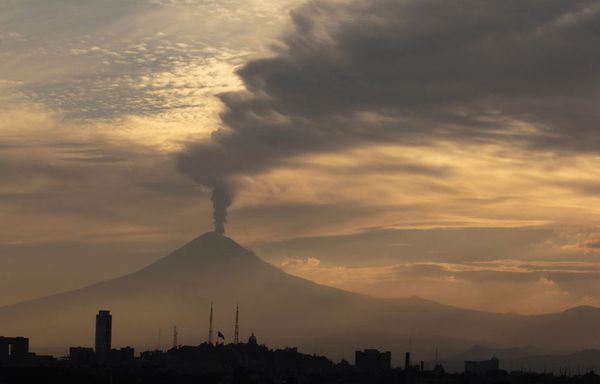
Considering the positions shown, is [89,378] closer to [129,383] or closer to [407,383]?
[129,383]

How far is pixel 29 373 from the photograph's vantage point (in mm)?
195750

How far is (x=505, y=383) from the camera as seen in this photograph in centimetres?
19562

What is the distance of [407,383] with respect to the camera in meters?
198

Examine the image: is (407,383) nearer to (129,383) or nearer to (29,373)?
(129,383)

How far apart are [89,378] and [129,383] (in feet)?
24.6

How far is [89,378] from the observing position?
199125 millimetres

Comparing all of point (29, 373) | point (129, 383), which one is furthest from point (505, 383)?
point (29, 373)

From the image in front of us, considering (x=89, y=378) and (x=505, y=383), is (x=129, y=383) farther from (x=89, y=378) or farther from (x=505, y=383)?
(x=505, y=383)

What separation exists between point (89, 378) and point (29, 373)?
1060 cm

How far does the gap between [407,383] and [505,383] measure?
17.2m

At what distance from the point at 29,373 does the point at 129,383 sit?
17.6m

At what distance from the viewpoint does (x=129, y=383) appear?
19788 cm

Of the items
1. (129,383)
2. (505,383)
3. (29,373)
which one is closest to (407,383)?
(505,383)

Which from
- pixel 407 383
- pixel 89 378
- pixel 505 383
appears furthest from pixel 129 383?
pixel 505 383
